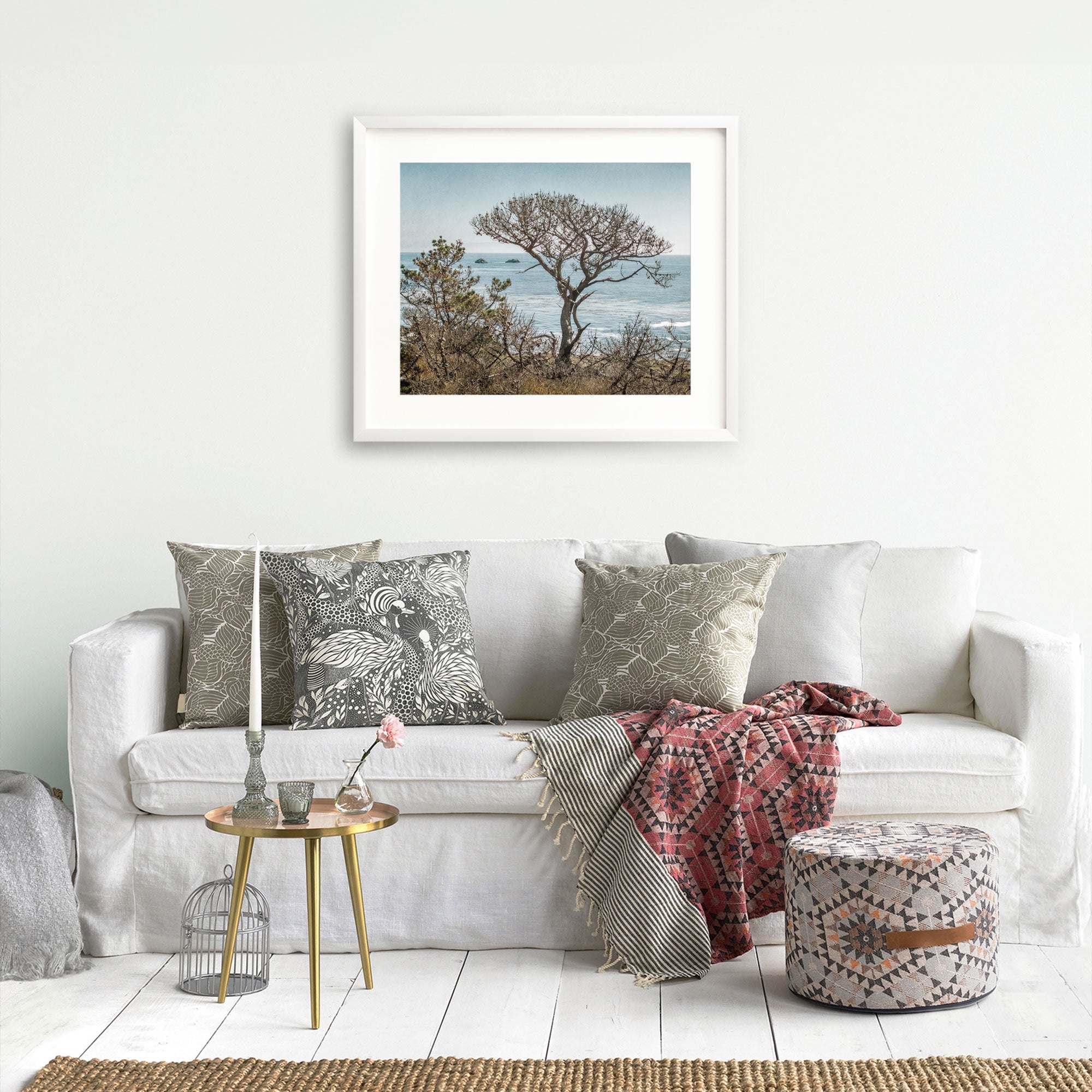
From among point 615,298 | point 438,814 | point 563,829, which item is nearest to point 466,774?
point 438,814

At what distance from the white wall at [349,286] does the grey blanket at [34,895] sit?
1024mm

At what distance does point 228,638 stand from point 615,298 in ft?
4.97

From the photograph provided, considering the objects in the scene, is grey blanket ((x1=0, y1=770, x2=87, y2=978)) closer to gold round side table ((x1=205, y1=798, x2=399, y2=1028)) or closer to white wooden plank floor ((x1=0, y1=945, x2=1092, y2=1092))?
white wooden plank floor ((x1=0, y1=945, x2=1092, y2=1092))

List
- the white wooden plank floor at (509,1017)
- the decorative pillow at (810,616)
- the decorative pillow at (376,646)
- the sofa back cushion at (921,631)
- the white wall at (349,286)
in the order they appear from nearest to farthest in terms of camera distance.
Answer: the white wooden plank floor at (509,1017) → the decorative pillow at (376,646) → the decorative pillow at (810,616) → the sofa back cushion at (921,631) → the white wall at (349,286)

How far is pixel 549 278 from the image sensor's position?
3598 mm

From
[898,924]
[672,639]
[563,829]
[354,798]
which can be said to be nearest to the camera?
[898,924]

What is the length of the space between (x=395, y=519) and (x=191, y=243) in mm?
1011

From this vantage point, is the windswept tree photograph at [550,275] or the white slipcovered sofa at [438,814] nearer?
the white slipcovered sofa at [438,814]

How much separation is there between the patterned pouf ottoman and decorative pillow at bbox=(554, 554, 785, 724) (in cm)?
59

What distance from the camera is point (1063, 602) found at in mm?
3584

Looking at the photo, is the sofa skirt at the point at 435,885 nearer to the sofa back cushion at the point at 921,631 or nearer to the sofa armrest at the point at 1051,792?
the sofa armrest at the point at 1051,792

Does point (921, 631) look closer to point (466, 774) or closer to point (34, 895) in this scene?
point (466, 774)

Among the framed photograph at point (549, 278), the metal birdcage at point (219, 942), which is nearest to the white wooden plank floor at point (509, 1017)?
the metal birdcage at point (219, 942)

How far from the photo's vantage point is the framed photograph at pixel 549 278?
359 centimetres
